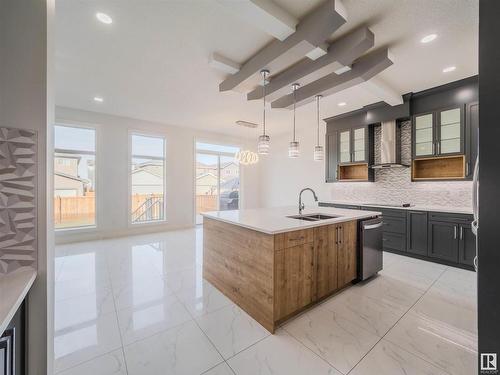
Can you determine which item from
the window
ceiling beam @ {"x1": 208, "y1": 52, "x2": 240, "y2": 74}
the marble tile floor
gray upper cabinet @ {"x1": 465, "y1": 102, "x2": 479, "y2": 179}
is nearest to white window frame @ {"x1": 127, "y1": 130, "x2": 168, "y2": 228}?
the window

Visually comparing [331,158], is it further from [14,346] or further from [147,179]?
[14,346]

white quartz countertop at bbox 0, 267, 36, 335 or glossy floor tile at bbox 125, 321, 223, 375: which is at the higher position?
white quartz countertop at bbox 0, 267, 36, 335

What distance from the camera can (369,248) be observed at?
2.85m

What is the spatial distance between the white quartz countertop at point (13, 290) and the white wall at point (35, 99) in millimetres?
61

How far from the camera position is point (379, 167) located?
175 inches

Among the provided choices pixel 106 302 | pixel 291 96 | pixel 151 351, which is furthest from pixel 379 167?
pixel 106 302

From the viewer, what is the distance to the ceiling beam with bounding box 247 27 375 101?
2195 millimetres

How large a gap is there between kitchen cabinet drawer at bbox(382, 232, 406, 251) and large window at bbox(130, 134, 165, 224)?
533 cm

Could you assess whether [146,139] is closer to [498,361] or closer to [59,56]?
[59,56]

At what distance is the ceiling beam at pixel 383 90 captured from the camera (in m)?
3.20

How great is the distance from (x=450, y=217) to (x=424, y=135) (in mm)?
1485

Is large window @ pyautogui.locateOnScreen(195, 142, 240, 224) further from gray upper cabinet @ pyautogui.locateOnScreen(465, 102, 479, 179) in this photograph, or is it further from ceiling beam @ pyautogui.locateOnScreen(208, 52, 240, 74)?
gray upper cabinet @ pyautogui.locateOnScreen(465, 102, 479, 179)

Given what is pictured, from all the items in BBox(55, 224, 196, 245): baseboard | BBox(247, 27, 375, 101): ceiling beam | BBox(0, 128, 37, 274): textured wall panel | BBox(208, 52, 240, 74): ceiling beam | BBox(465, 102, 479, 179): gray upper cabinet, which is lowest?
BBox(55, 224, 196, 245): baseboard

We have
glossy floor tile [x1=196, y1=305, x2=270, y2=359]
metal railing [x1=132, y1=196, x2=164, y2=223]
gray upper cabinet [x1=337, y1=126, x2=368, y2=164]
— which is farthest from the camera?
metal railing [x1=132, y1=196, x2=164, y2=223]
